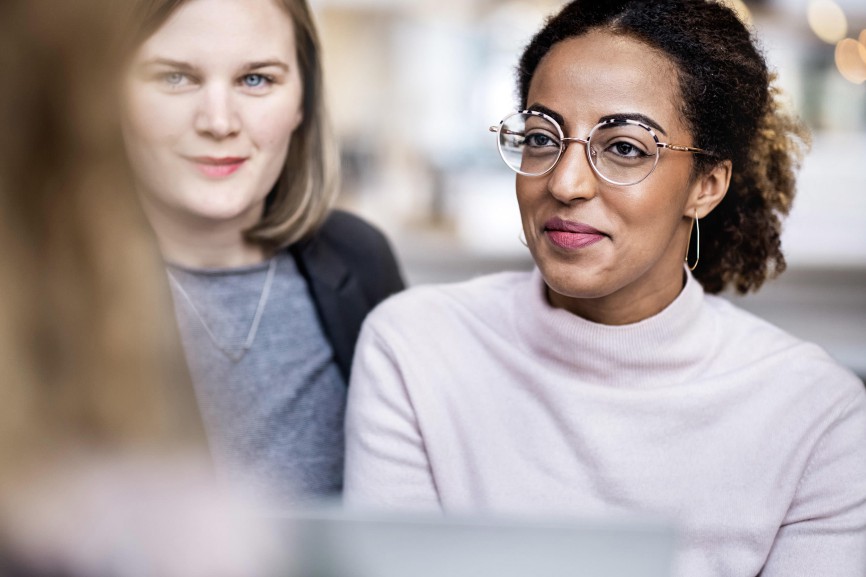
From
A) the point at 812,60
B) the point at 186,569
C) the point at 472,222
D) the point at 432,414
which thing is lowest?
the point at 472,222

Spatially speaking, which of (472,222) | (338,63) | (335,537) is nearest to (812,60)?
(472,222)

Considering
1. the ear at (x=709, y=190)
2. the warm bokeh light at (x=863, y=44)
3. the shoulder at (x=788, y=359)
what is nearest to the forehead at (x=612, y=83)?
→ the ear at (x=709, y=190)

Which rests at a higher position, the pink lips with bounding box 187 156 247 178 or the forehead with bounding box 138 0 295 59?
the forehead with bounding box 138 0 295 59

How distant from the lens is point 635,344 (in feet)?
4.47

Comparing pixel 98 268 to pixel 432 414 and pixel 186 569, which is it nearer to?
pixel 186 569

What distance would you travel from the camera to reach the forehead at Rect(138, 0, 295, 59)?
4.37 feet

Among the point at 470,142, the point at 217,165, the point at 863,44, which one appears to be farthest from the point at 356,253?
the point at 470,142

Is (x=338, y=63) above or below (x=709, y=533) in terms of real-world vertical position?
above

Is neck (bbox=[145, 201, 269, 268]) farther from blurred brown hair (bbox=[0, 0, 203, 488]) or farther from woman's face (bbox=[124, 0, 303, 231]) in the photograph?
blurred brown hair (bbox=[0, 0, 203, 488])

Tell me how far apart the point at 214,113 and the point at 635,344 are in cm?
68

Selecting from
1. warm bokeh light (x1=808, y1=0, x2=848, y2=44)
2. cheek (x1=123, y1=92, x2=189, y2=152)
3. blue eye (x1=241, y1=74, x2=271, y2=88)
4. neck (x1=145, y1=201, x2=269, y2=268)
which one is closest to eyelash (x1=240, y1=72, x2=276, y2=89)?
blue eye (x1=241, y1=74, x2=271, y2=88)

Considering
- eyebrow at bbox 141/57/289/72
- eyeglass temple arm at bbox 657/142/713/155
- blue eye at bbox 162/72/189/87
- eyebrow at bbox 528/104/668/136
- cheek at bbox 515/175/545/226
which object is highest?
eyebrow at bbox 141/57/289/72

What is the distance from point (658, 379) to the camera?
138 centimetres

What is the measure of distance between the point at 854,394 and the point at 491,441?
1.69 feet
